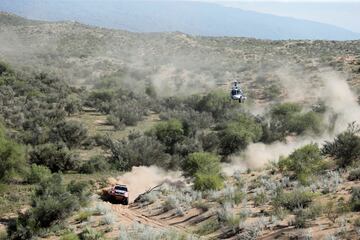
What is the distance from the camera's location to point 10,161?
91.5 feet

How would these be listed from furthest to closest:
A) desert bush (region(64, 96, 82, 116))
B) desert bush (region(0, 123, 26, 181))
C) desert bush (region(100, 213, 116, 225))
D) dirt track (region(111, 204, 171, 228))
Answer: desert bush (region(64, 96, 82, 116)), desert bush (region(0, 123, 26, 181)), dirt track (region(111, 204, 171, 228)), desert bush (region(100, 213, 116, 225))

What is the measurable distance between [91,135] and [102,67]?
1768 inches

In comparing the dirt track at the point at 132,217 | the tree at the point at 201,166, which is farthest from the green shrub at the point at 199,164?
the dirt track at the point at 132,217

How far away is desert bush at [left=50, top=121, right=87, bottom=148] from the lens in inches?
1485

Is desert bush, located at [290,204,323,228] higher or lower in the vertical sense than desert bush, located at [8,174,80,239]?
higher

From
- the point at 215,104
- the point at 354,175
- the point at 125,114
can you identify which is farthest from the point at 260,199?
the point at 215,104

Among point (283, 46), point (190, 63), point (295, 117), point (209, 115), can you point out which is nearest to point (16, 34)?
point (190, 63)

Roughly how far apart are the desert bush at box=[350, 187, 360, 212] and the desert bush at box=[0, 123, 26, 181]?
17.7 metres

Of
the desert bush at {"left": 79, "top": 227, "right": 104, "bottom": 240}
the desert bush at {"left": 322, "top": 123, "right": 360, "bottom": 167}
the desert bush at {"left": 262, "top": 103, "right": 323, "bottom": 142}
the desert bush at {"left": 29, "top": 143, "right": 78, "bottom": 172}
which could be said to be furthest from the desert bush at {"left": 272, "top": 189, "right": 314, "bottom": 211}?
the desert bush at {"left": 262, "top": 103, "right": 323, "bottom": 142}

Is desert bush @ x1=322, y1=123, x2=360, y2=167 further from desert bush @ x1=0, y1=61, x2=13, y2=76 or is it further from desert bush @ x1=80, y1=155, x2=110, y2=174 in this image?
desert bush @ x1=0, y1=61, x2=13, y2=76

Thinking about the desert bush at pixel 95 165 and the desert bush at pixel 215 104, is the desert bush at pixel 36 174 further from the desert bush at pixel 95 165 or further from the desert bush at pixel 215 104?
the desert bush at pixel 215 104

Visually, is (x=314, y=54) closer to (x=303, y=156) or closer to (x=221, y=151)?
(x=221, y=151)

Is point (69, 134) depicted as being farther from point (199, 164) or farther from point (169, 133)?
point (199, 164)

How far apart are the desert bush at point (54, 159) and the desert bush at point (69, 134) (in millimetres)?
4835
